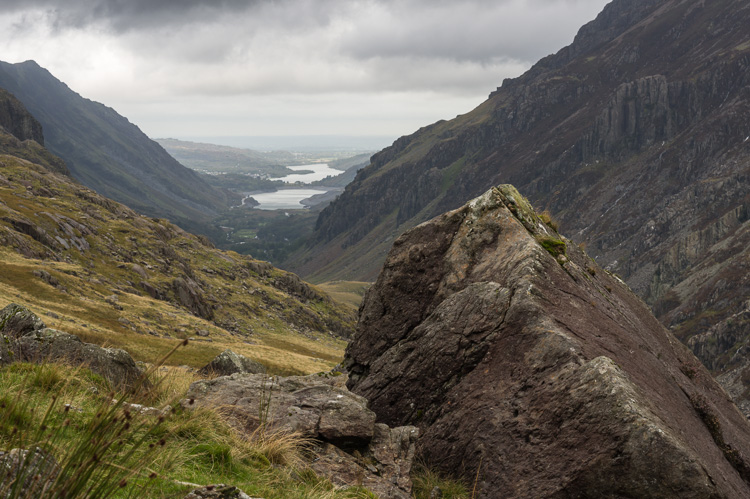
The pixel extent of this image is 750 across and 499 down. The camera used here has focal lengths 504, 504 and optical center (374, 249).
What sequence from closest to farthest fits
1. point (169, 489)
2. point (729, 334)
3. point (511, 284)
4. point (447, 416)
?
point (169, 489), point (447, 416), point (511, 284), point (729, 334)

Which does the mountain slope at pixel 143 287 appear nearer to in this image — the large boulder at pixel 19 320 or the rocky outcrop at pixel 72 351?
the large boulder at pixel 19 320

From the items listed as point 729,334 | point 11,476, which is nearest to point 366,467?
point 11,476

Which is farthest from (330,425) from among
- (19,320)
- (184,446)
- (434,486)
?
(19,320)

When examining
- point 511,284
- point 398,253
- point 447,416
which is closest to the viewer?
point 447,416

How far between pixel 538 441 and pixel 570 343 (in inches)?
98.9

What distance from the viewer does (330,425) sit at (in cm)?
1256

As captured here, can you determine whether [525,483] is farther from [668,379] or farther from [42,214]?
[42,214]

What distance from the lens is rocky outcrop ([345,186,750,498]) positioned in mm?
10570

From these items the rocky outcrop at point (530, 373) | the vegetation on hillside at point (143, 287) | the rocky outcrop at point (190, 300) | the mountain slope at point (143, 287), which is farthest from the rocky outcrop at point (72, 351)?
the rocky outcrop at point (190, 300)

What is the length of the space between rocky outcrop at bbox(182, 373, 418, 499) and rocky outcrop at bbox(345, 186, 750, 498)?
1.33 metres

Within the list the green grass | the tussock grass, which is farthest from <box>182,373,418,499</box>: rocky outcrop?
the green grass

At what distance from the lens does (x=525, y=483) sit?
Result: 11102mm

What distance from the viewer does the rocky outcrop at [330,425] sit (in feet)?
37.0

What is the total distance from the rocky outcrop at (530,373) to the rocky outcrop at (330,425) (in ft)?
4.37
